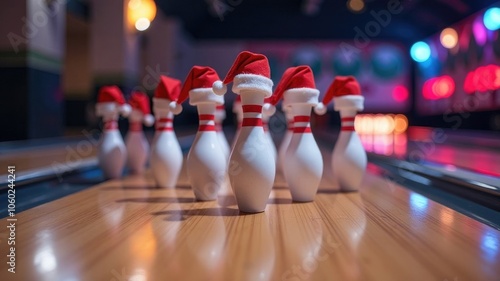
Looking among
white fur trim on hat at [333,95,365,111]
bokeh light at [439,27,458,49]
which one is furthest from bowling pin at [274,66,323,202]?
bokeh light at [439,27,458,49]

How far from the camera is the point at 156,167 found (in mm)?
1573

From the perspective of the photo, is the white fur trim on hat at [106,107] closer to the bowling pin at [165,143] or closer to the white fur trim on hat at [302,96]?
the bowling pin at [165,143]

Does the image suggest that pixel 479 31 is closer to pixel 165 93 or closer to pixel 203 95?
pixel 165 93

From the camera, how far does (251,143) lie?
1.12m

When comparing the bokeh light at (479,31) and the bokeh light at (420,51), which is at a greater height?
the bokeh light at (420,51)

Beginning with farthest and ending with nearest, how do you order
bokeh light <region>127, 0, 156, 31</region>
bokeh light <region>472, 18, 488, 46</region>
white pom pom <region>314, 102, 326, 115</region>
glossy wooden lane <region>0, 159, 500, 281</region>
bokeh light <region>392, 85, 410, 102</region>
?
1. bokeh light <region>392, 85, 410, 102</region>
2. bokeh light <region>472, 18, 488, 46</region>
3. bokeh light <region>127, 0, 156, 31</region>
4. white pom pom <region>314, 102, 326, 115</region>
5. glossy wooden lane <region>0, 159, 500, 281</region>

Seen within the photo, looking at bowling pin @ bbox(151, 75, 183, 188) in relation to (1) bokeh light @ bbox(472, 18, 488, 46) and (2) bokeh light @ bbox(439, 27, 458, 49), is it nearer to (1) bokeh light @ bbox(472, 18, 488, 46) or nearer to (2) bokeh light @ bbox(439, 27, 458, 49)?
(1) bokeh light @ bbox(472, 18, 488, 46)

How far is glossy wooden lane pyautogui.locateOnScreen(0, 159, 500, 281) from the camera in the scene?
0.68 m

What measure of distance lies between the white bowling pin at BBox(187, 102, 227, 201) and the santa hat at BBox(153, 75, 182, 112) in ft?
0.95

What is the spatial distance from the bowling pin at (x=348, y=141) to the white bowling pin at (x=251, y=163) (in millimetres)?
416

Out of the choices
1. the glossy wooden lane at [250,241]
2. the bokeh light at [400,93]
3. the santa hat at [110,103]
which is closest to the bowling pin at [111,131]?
the santa hat at [110,103]

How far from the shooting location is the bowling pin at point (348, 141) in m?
1.50

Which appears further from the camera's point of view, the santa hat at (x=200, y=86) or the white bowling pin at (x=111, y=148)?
the white bowling pin at (x=111, y=148)

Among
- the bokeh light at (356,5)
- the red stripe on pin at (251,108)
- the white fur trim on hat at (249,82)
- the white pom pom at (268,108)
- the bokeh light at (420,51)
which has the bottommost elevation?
the red stripe on pin at (251,108)
